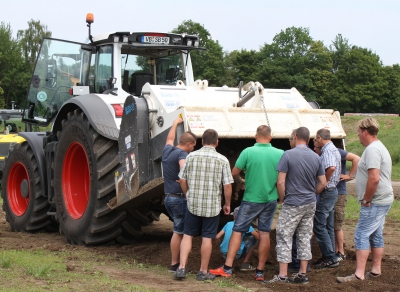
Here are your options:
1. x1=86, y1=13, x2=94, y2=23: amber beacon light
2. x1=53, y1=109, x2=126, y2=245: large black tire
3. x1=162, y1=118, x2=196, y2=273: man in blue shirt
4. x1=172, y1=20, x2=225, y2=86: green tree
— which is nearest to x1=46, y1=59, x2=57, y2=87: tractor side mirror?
x1=86, y1=13, x2=94, y2=23: amber beacon light

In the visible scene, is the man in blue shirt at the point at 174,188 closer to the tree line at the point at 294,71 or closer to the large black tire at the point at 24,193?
the large black tire at the point at 24,193

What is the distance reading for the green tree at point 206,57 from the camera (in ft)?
186

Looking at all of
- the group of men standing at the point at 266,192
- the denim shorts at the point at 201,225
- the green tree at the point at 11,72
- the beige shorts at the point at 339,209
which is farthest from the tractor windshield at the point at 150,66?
the green tree at the point at 11,72

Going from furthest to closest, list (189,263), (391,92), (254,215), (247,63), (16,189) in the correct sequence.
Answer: (391,92)
(247,63)
(16,189)
(189,263)
(254,215)

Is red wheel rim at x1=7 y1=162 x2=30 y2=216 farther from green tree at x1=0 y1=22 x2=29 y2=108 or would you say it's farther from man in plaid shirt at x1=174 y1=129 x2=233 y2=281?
green tree at x1=0 y1=22 x2=29 y2=108

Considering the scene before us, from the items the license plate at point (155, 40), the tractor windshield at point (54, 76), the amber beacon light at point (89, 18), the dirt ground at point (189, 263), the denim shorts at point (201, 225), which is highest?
the amber beacon light at point (89, 18)

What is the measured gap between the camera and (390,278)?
661 centimetres

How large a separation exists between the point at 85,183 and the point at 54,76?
1.81 m

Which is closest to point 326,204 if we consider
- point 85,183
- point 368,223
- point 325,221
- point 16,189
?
point 325,221


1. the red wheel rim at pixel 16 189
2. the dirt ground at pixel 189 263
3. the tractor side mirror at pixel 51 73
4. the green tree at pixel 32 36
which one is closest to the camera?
the dirt ground at pixel 189 263

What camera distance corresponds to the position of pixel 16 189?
10.8m

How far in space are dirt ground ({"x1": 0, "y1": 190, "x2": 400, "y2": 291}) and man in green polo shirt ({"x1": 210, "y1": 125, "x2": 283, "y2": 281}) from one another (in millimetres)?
278

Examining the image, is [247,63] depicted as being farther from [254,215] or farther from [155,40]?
[254,215]

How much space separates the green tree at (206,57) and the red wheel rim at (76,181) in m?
47.1
